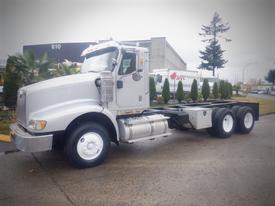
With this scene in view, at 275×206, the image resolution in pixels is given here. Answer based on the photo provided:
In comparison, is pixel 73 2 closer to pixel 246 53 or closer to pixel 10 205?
pixel 10 205

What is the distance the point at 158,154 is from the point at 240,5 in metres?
3.55

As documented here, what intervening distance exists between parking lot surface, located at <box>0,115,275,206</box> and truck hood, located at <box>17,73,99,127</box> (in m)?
1.12

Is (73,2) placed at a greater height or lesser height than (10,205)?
greater

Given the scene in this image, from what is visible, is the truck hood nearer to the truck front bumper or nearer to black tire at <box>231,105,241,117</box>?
the truck front bumper

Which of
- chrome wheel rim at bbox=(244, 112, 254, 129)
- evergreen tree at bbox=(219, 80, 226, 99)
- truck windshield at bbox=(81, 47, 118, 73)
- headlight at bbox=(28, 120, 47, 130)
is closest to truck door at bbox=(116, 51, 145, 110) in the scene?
truck windshield at bbox=(81, 47, 118, 73)

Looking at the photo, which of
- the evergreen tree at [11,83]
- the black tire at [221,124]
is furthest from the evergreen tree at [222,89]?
the evergreen tree at [11,83]

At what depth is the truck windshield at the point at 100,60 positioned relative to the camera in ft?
18.2

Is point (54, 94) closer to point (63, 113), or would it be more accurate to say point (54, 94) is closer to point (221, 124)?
point (63, 113)

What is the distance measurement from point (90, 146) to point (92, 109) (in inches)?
28.7

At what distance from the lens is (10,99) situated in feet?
36.5

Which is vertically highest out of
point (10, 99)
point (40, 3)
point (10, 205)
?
point (40, 3)

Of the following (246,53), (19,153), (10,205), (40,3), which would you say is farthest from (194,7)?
(19,153)

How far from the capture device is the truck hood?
183 inches

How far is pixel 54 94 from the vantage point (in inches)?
189
